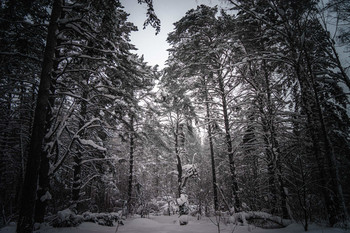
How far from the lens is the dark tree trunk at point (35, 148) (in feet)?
10.8

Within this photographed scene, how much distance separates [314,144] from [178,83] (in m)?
9.09

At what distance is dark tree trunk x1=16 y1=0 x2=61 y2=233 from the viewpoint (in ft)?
10.8

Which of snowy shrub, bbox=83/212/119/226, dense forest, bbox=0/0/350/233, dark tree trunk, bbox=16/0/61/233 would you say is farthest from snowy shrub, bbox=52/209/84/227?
dark tree trunk, bbox=16/0/61/233

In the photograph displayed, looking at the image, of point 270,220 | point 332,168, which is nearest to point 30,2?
point 332,168

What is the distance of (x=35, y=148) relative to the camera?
3658 mm

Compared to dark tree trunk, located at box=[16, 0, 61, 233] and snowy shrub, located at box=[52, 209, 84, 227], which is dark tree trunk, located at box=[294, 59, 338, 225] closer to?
dark tree trunk, located at box=[16, 0, 61, 233]

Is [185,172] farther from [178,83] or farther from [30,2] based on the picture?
[30,2]

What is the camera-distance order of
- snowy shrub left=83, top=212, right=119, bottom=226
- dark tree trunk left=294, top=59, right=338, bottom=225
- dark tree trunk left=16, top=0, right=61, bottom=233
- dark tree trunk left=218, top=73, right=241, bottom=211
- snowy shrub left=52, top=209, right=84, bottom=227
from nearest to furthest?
dark tree trunk left=16, top=0, right=61, bottom=233
dark tree trunk left=294, top=59, right=338, bottom=225
snowy shrub left=52, top=209, right=84, bottom=227
snowy shrub left=83, top=212, right=119, bottom=226
dark tree trunk left=218, top=73, right=241, bottom=211

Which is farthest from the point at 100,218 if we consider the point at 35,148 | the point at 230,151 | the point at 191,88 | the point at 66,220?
the point at 191,88

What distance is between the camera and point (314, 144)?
16.1 ft

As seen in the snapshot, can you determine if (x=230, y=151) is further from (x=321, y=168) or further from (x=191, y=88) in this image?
(x=191, y=88)

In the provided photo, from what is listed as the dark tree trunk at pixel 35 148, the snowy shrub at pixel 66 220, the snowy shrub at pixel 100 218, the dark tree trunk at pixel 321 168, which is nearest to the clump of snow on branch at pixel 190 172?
the snowy shrub at pixel 100 218

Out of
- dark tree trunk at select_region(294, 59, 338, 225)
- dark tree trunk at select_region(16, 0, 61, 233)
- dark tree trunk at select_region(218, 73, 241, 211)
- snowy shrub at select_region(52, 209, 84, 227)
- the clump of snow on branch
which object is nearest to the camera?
dark tree trunk at select_region(16, 0, 61, 233)

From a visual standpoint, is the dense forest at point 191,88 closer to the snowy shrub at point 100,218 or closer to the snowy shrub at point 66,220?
the snowy shrub at point 66,220
